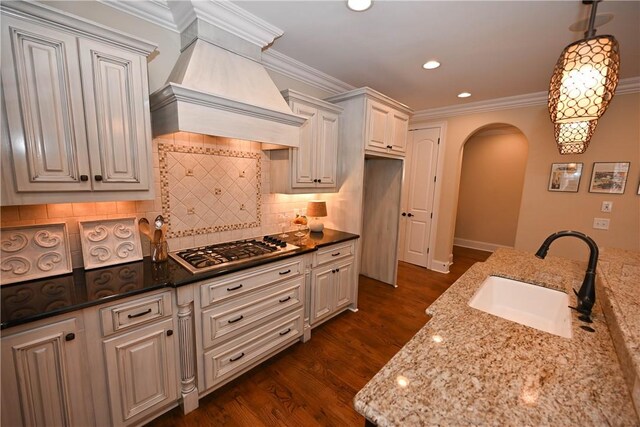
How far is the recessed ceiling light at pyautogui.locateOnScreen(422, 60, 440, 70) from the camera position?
2492mm

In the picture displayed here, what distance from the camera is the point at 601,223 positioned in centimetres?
300

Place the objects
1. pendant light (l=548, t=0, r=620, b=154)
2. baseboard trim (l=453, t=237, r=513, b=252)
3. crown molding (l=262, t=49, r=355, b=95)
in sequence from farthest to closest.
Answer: baseboard trim (l=453, t=237, r=513, b=252) < crown molding (l=262, t=49, r=355, b=95) < pendant light (l=548, t=0, r=620, b=154)

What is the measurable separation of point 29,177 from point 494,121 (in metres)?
Result: 4.71

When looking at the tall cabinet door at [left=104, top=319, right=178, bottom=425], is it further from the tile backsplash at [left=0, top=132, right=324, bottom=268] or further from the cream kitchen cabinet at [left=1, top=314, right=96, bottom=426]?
the tile backsplash at [left=0, top=132, right=324, bottom=268]

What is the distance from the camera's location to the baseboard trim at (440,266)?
4254 millimetres

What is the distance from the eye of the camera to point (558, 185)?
325 centimetres

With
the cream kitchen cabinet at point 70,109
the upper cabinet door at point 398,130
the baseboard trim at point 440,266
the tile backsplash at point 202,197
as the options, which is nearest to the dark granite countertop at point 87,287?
the tile backsplash at point 202,197

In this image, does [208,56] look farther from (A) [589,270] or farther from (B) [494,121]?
(B) [494,121]

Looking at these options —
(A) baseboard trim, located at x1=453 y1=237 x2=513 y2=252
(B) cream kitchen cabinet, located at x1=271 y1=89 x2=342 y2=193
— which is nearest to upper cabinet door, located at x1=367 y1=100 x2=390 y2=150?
(B) cream kitchen cabinet, located at x1=271 y1=89 x2=342 y2=193

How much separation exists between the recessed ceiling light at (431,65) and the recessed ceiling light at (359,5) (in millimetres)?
1084

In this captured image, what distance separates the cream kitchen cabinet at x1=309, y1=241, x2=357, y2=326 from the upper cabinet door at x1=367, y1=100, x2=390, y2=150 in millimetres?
1119

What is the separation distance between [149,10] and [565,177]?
4.51m

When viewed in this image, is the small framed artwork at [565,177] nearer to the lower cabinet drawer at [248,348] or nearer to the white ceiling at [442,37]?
the white ceiling at [442,37]

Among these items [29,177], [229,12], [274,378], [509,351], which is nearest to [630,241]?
[509,351]
